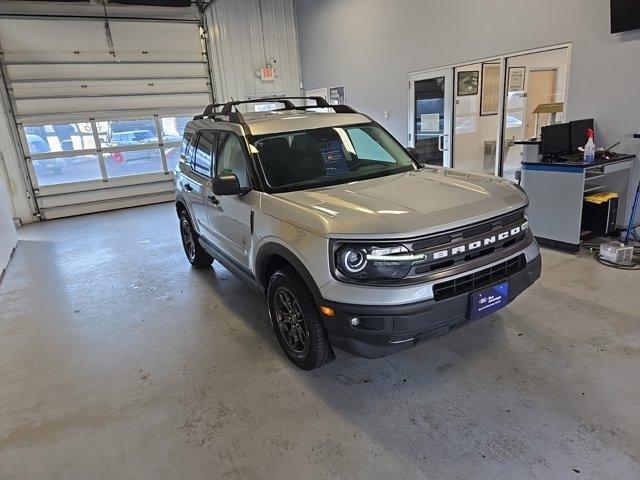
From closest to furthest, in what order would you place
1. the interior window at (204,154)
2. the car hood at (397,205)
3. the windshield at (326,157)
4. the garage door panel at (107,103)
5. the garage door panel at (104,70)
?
the car hood at (397,205)
the windshield at (326,157)
the interior window at (204,154)
the garage door panel at (104,70)
the garage door panel at (107,103)

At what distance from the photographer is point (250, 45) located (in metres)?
9.80

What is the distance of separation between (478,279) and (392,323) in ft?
1.85

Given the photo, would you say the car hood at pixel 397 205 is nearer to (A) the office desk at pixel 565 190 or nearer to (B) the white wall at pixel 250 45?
(A) the office desk at pixel 565 190

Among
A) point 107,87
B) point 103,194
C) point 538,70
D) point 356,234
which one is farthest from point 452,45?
point 103,194

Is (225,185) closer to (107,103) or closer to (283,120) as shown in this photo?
(283,120)

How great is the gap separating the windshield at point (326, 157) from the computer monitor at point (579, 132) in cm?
259

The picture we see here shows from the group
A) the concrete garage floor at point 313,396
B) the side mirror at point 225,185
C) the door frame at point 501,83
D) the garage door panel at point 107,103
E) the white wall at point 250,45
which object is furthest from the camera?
the white wall at point 250,45

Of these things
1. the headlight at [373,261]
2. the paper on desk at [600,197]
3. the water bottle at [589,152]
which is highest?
the water bottle at [589,152]

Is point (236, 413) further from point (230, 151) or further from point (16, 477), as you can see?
point (230, 151)

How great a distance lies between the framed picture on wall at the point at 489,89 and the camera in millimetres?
6860

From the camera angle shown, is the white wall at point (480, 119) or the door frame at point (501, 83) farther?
the white wall at point (480, 119)

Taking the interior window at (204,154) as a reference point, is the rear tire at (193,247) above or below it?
below

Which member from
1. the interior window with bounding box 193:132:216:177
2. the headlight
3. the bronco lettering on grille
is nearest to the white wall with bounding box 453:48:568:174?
the interior window with bounding box 193:132:216:177

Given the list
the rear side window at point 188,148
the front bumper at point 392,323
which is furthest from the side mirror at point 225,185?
the rear side window at point 188,148
